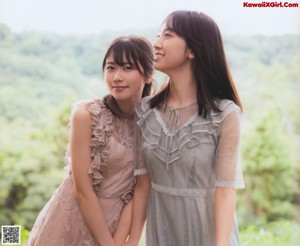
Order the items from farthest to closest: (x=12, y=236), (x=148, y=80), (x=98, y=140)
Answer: (x=12, y=236), (x=148, y=80), (x=98, y=140)

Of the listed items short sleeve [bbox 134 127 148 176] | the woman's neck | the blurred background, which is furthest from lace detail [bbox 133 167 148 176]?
the blurred background

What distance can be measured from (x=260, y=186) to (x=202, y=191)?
1.82m

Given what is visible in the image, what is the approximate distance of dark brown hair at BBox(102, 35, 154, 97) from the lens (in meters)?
1.44

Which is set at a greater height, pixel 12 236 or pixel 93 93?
Result: pixel 93 93

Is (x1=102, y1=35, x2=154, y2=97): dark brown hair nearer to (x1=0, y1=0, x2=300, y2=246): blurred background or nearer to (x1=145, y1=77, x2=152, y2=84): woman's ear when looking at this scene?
(x1=145, y1=77, x2=152, y2=84): woman's ear

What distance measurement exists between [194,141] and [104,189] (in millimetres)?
340

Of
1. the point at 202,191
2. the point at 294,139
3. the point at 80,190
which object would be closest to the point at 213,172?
the point at 202,191

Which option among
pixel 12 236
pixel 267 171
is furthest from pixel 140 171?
pixel 267 171

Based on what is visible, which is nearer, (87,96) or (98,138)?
(98,138)

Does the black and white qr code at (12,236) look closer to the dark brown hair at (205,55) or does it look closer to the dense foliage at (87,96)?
the dense foliage at (87,96)

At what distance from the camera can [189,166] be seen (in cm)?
132

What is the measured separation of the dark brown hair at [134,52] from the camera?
1440 mm

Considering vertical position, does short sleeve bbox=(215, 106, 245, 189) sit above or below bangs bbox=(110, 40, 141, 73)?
below

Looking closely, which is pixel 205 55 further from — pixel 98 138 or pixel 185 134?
pixel 98 138
